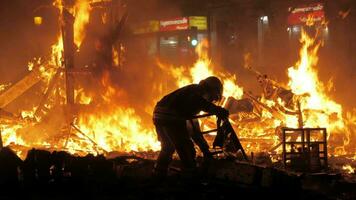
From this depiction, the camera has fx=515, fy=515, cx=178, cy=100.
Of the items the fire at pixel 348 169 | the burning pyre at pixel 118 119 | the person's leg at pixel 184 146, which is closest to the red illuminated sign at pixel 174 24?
the burning pyre at pixel 118 119

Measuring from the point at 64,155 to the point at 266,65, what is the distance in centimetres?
2193

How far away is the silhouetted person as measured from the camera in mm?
8241

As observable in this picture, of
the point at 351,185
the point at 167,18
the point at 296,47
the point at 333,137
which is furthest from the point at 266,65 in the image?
the point at 351,185

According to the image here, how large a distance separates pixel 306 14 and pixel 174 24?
977cm

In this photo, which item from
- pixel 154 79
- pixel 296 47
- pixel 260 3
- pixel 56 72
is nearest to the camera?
pixel 56 72

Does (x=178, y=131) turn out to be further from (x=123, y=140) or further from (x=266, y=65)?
(x=266, y=65)

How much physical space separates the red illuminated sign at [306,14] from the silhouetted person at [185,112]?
65.3ft

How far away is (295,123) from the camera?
45.1ft

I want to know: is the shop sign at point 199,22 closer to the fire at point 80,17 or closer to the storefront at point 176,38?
the storefront at point 176,38

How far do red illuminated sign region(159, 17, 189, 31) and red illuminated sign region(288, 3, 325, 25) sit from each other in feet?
25.1

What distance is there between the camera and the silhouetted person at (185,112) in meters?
8.24

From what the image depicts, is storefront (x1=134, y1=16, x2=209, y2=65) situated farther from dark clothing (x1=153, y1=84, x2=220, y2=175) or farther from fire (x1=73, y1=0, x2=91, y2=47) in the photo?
dark clothing (x1=153, y1=84, x2=220, y2=175)

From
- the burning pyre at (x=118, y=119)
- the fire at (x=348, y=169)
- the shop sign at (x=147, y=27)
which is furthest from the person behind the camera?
→ the shop sign at (x=147, y=27)

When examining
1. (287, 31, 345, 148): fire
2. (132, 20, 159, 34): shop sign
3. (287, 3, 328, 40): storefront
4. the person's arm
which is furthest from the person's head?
(132, 20, 159, 34): shop sign
